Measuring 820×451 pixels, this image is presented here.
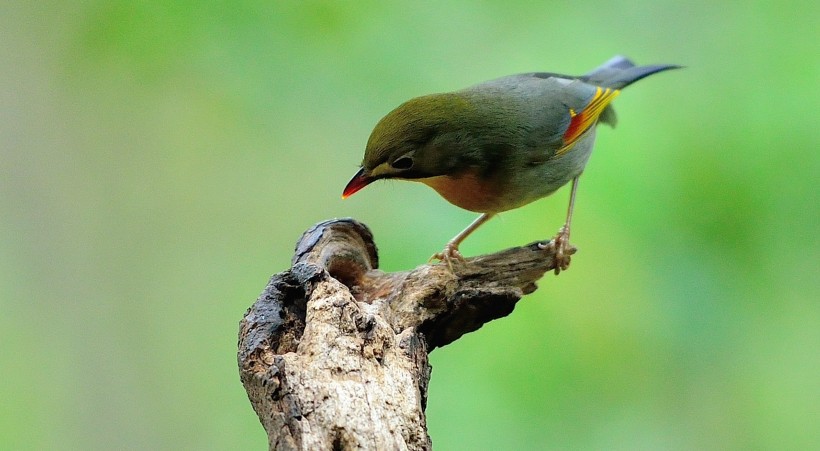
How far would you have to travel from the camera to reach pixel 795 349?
155 inches

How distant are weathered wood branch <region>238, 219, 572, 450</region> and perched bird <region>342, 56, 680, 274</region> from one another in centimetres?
20

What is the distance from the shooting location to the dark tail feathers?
3611 mm

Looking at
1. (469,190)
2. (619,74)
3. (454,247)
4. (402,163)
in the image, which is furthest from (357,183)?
(619,74)

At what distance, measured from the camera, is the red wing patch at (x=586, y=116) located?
323 cm

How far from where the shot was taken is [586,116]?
11.0 feet

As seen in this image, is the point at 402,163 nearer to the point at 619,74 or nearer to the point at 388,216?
the point at 388,216

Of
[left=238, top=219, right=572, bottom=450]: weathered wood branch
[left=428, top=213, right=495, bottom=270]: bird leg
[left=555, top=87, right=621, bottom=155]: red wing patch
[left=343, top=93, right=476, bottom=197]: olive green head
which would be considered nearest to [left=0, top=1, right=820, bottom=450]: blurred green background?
[left=428, top=213, right=495, bottom=270]: bird leg

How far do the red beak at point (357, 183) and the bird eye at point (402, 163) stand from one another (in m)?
0.10

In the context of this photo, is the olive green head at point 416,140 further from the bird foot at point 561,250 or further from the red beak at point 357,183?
the bird foot at point 561,250

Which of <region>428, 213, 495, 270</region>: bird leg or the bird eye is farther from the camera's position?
<region>428, 213, 495, 270</region>: bird leg

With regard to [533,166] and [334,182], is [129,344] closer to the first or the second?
[334,182]

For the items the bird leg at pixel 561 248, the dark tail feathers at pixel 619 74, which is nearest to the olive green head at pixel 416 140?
the bird leg at pixel 561 248

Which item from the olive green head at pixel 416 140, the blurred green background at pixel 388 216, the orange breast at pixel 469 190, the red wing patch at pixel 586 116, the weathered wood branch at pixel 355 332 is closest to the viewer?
the weathered wood branch at pixel 355 332

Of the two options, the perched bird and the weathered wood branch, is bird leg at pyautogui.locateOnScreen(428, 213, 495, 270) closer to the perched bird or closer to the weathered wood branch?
the perched bird
